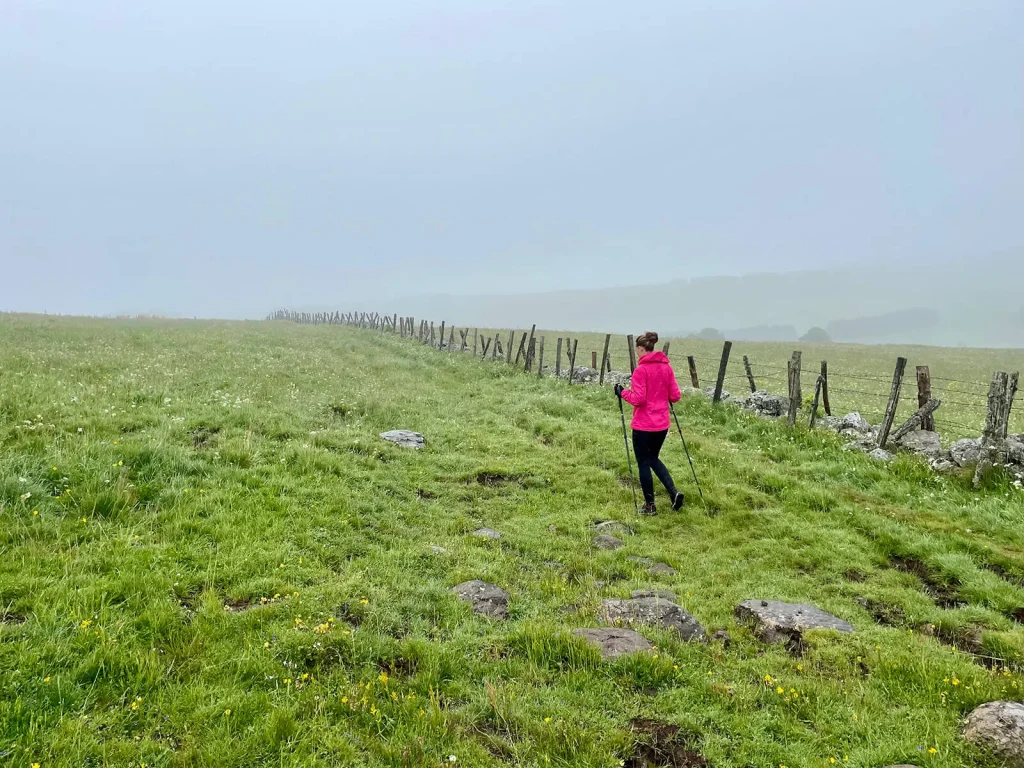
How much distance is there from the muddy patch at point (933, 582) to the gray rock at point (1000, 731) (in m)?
2.85

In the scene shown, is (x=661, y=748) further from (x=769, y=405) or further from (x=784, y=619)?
(x=769, y=405)

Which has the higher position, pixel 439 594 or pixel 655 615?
pixel 655 615

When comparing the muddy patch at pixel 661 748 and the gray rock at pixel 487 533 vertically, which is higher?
the gray rock at pixel 487 533

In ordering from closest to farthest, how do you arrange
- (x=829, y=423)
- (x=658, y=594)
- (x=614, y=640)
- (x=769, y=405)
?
(x=614, y=640) < (x=658, y=594) < (x=829, y=423) < (x=769, y=405)

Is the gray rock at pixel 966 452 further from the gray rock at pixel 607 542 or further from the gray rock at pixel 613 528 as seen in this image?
the gray rock at pixel 607 542

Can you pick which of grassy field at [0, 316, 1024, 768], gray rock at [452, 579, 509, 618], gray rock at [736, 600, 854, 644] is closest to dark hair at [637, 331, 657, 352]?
grassy field at [0, 316, 1024, 768]

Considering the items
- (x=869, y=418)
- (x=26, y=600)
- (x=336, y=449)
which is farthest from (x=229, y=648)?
(x=869, y=418)

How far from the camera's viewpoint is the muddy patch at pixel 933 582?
267 inches

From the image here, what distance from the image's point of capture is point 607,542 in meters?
8.53

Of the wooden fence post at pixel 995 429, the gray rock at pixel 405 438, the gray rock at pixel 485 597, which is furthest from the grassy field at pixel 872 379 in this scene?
the gray rock at pixel 405 438

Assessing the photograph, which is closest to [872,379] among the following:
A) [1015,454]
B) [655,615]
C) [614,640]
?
[1015,454]

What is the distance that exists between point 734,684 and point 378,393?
15.2 m

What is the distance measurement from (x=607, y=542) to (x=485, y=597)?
2729 mm

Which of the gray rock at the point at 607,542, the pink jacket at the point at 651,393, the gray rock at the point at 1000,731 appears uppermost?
the pink jacket at the point at 651,393
